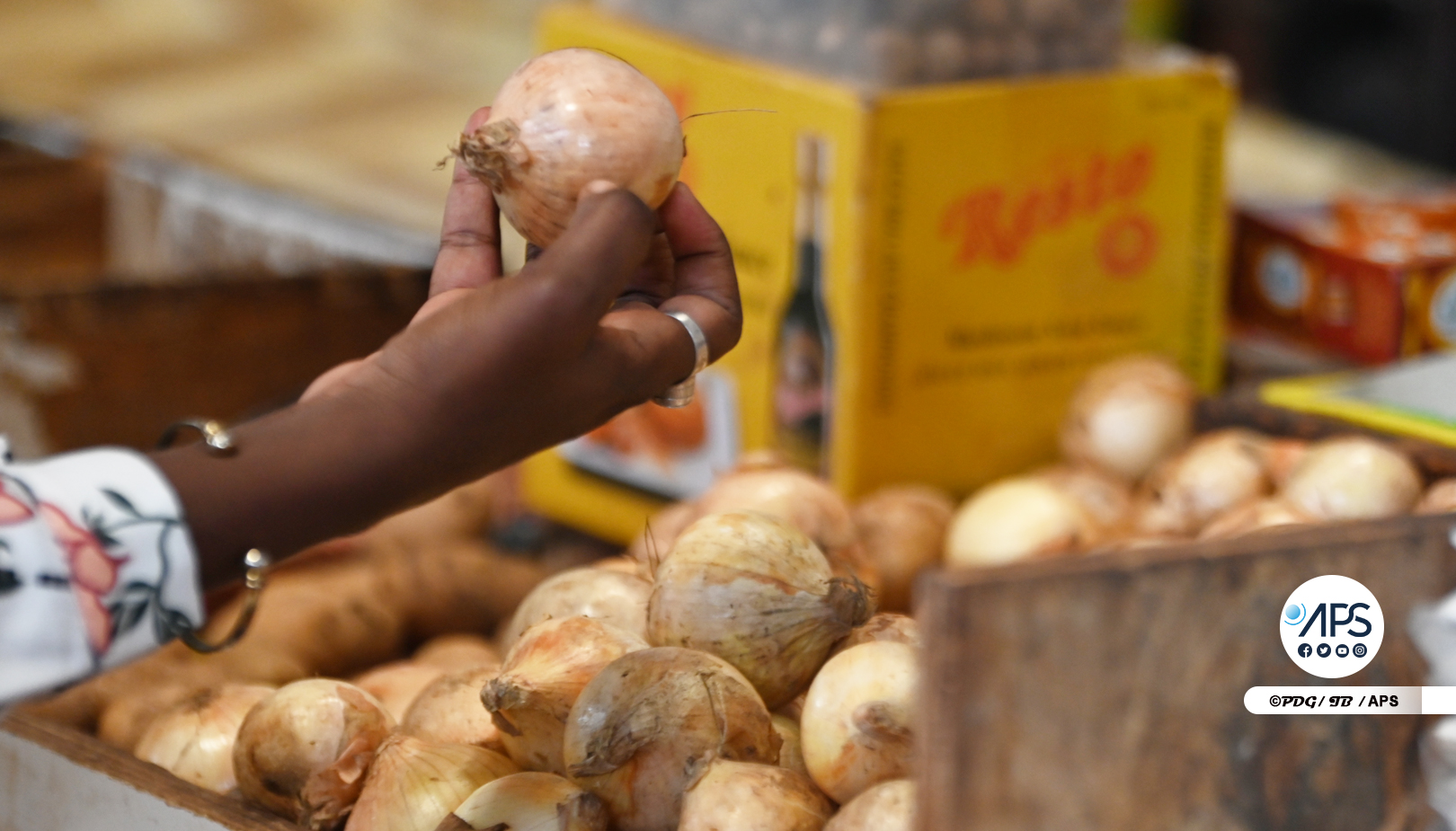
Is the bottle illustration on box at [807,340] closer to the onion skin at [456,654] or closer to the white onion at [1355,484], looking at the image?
the onion skin at [456,654]

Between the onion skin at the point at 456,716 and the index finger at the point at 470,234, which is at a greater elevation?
the index finger at the point at 470,234

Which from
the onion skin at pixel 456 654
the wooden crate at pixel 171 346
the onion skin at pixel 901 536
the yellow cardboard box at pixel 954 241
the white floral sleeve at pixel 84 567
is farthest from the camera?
the wooden crate at pixel 171 346

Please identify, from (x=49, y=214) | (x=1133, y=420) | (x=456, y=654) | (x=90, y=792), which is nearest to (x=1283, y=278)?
(x=1133, y=420)

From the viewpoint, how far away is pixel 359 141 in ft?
12.5

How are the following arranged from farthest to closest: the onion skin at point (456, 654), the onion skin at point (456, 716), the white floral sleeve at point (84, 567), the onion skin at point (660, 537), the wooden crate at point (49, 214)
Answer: the wooden crate at point (49, 214) → the onion skin at point (456, 654) → the onion skin at point (660, 537) → the onion skin at point (456, 716) → the white floral sleeve at point (84, 567)

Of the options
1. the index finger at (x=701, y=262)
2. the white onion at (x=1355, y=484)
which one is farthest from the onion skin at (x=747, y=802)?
the white onion at (x=1355, y=484)

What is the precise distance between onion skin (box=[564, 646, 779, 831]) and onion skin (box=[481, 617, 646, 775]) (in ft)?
0.11

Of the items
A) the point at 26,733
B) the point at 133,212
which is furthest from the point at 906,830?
the point at 133,212

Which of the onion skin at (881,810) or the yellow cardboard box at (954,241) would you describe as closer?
the onion skin at (881,810)

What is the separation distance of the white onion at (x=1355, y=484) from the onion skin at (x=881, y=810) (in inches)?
27.2

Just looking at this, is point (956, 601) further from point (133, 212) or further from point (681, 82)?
point (133, 212)

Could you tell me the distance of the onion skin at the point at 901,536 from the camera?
5.18 ft

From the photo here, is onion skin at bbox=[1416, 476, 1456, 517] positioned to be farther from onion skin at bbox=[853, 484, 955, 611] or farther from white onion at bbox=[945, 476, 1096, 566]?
onion skin at bbox=[853, 484, 955, 611]

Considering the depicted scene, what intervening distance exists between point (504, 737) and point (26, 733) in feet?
1.41
